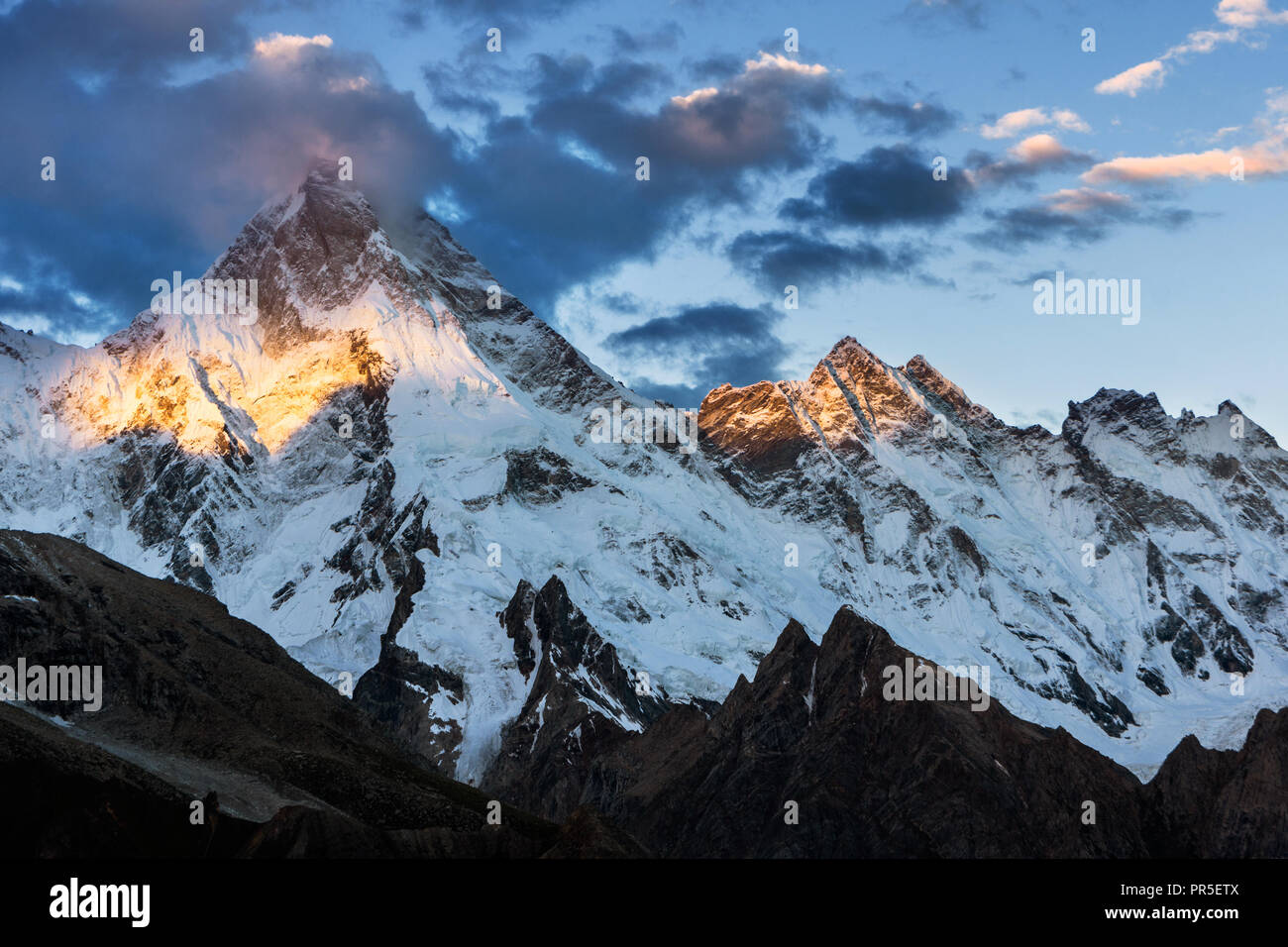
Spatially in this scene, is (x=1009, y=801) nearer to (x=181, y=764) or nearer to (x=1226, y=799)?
(x=1226, y=799)

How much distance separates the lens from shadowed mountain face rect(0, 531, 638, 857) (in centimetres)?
14100

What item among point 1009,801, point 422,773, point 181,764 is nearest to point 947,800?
point 1009,801

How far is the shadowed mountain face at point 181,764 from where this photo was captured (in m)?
141

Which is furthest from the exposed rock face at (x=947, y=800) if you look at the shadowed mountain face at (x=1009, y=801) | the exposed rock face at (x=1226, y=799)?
the exposed rock face at (x=1226, y=799)

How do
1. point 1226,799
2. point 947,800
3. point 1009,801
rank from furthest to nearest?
point 947,800
point 1009,801
point 1226,799

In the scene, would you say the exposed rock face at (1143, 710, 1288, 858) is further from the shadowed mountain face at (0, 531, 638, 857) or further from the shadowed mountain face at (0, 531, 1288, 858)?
the shadowed mountain face at (0, 531, 638, 857)

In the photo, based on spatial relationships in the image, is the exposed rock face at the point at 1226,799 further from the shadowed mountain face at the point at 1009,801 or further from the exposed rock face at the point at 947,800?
the exposed rock face at the point at 947,800

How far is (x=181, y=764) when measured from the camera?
171500 mm

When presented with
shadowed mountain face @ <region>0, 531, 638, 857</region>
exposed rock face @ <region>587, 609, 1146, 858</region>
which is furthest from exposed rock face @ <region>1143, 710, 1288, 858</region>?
shadowed mountain face @ <region>0, 531, 638, 857</region>

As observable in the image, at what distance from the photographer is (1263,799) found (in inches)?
7013

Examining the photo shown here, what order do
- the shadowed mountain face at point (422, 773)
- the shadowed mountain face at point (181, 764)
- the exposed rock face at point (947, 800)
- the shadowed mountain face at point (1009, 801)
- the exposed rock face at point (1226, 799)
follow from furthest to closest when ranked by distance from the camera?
1. the exposed rock face at point (947, 800)
2. the shadowed mountain face at point (1009, 801)
3. the exposed rock face at point (1226, 799)
4. the shadowed mountain face at point (422, 773)
5. the shadowed mountain face at point (181, 764)
